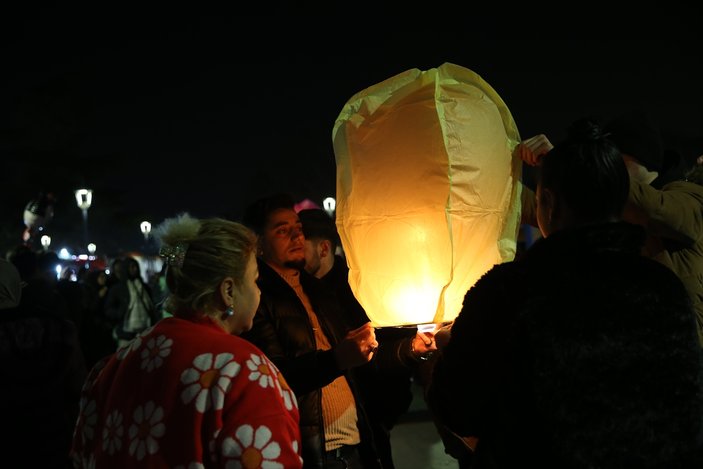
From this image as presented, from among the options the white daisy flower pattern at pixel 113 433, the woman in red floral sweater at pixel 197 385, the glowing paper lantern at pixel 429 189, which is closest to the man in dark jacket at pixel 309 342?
the glowing paper lantern at pixel 429 189

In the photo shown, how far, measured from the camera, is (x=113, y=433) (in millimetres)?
1788

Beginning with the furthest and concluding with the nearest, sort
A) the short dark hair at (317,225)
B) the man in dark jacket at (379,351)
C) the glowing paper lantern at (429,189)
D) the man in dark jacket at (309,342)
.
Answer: the short dark hair at (317,225), the man in dark jacket at (379,351), the man in dark jacket at (309,342), the glowing paper lantern at (429,189)

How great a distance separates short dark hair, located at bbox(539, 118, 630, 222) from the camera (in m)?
1.70

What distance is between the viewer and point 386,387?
3.58 metres

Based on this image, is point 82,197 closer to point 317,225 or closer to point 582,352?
point 317,225

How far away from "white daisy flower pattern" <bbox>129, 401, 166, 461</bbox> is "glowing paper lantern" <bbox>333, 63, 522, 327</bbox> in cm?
99

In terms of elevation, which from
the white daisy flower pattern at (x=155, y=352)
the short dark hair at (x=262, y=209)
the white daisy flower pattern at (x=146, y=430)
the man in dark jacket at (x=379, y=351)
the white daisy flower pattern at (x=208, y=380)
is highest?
the short dark hair at (x=262, y=209)

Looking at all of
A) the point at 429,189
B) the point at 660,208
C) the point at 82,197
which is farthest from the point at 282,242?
the point at 82,197

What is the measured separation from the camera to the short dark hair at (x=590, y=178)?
170cm

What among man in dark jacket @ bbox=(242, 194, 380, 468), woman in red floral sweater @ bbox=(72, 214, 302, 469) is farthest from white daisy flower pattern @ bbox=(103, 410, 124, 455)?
man in dark jacket @ bbox=(242, 194, 380, 468)

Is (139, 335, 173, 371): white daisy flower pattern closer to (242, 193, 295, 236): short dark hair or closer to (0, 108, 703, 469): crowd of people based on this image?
(0, 108, 703, 469): crowd of people

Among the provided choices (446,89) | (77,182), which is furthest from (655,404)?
(77,182)

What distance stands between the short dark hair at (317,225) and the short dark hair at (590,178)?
98.8 inches

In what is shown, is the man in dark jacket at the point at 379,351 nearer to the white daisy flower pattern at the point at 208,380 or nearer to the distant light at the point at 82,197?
the white daisy flower pattern at the point at 208,380
